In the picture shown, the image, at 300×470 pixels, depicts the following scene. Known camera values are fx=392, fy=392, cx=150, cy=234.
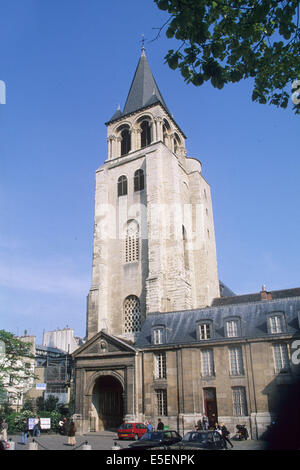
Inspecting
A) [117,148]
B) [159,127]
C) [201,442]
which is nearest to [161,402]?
[201,442]

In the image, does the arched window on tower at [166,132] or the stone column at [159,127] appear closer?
the stone column at [159,127]

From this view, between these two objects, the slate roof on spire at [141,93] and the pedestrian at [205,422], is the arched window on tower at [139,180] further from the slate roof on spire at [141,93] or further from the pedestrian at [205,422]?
the pedestrian at [205,422]

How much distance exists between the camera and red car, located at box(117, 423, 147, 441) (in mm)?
18344

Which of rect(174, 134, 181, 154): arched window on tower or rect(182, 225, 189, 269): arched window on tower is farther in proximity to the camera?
rect(174, 134, 181, 154): arched window on tower

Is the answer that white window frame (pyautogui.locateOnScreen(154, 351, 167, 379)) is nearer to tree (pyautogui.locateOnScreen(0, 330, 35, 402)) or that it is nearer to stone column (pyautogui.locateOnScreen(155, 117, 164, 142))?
tree (pyautogui.locateOnScreen(0, 330, 35, 402))

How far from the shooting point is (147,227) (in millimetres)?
32625

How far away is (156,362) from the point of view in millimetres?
22438

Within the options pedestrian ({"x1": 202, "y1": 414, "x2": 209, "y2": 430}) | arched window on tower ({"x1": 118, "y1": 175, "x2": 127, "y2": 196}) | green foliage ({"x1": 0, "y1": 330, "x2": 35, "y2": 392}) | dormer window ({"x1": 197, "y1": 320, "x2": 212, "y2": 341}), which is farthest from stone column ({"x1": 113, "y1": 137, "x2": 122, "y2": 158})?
pedestrian ({"x1": 202, "y1": 414, "x2": 209, "y2": 430})

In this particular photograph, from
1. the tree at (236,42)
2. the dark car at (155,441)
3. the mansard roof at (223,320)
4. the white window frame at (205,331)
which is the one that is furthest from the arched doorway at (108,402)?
the tree at (236,42)

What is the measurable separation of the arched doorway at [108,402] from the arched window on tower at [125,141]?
22.5 metres

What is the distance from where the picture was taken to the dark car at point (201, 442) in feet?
37.2

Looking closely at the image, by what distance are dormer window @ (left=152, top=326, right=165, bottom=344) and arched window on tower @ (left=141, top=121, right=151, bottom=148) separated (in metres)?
20.4

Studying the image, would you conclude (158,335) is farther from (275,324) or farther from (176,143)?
(176,143)

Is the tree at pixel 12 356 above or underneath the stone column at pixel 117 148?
underneath
